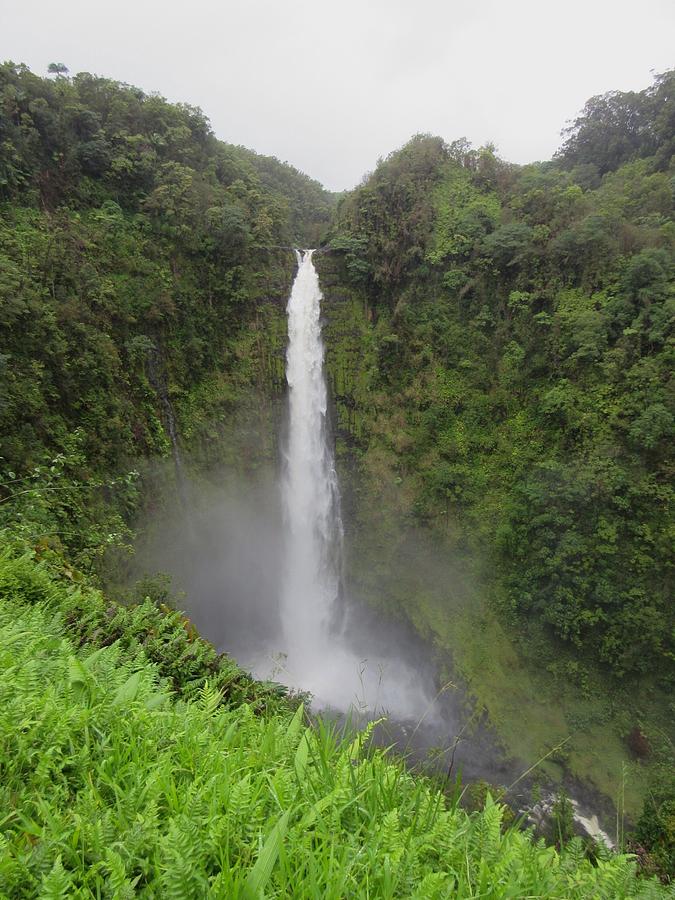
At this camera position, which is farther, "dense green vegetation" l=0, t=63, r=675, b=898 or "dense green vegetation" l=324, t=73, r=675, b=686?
"dense green vegetation" l=324, t=73, r=675, b=686

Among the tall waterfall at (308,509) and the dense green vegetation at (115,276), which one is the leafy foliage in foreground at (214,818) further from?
the tall waterfall at (308,509)

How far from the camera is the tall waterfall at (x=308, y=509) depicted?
612 inches

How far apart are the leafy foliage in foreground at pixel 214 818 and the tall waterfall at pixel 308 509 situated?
46.2 feet

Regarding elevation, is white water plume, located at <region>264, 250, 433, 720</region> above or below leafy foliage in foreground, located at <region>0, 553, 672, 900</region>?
below

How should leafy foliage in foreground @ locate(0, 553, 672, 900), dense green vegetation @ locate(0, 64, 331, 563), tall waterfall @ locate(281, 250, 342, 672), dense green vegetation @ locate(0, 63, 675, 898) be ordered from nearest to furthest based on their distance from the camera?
leafy foliage in foreground @ locate(0, 553, 672, 900) < dense green vegetation @ locate(0, 63, 675, 898) < dense green vegetation @ locate(0, 64, 331, 563) < tall waterfall @ locate(281, 250, 342, 672)

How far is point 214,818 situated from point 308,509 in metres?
14.9

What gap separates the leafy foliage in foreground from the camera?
1115mm

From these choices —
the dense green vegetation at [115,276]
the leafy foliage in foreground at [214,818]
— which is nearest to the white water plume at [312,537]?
the dense green vegetation at [115,276]

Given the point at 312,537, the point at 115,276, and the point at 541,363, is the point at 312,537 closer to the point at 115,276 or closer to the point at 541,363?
the point at 541,363

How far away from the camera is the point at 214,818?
1.26 metres

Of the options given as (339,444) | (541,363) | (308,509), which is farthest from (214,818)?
(339,444)

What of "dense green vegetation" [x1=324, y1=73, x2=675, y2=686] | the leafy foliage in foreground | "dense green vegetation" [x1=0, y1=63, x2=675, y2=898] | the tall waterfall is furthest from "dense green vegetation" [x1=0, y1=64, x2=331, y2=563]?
the leafy foliage in foreground

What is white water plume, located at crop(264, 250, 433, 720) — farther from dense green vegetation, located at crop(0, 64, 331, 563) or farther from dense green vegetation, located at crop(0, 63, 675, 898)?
dense green vegetation, located at crop(0, 64, 331, 563)

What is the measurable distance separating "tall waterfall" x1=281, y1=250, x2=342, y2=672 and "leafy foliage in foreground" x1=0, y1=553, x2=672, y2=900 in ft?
46.2
